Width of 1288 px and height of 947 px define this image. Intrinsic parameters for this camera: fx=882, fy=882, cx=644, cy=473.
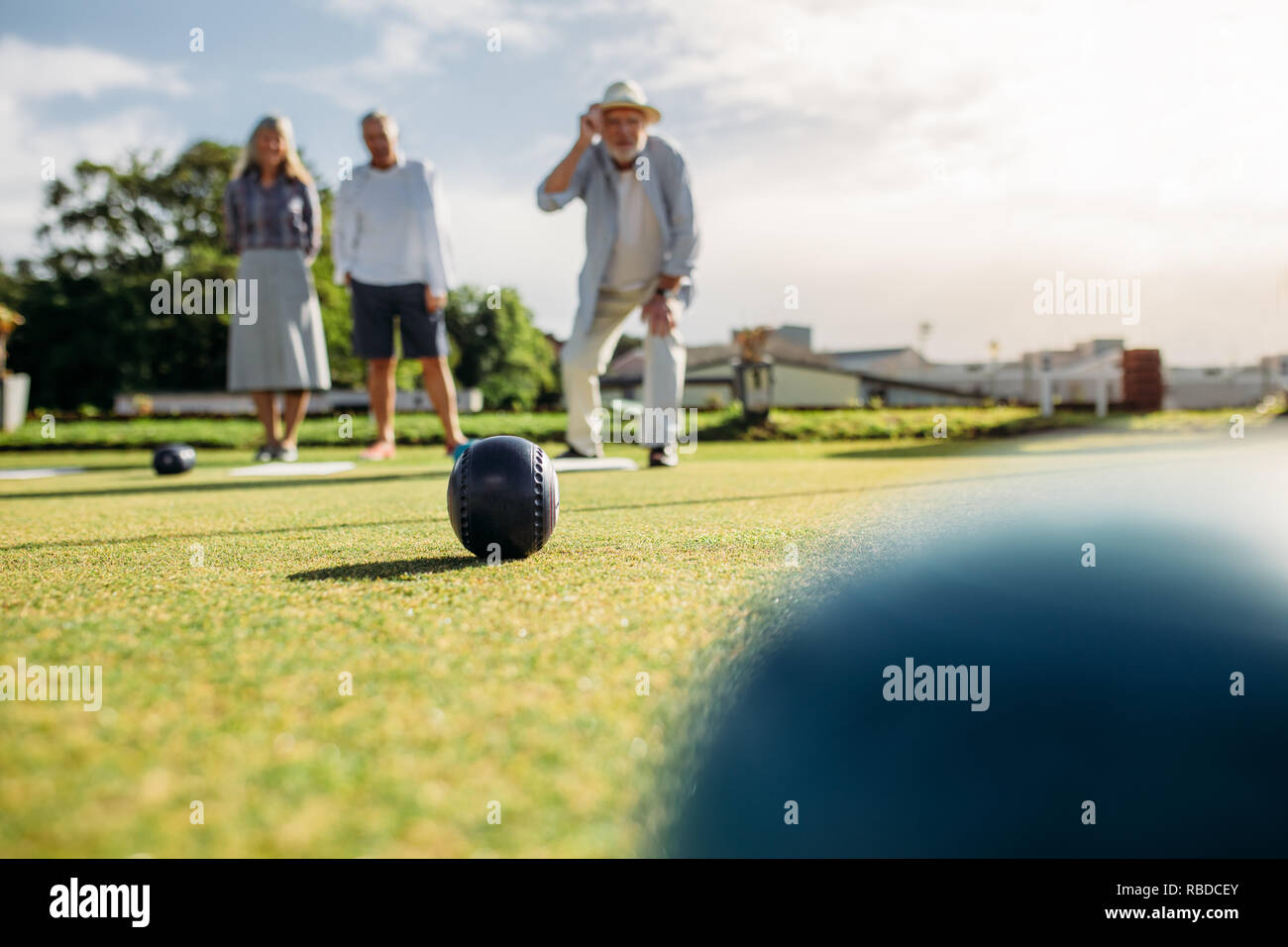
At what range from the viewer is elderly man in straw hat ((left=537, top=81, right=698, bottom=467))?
6.48 metres

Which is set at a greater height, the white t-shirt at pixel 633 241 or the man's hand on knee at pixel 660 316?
the white t-shirt at pixel 633 241

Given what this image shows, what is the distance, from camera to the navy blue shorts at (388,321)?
7.23 meters

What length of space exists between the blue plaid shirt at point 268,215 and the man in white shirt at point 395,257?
0.30 m

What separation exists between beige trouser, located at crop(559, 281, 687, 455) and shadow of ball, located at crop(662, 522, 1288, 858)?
190 inches

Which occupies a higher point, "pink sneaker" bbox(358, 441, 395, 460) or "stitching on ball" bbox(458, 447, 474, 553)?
"pink sneaker" bbox(358, 441, 395, 460)

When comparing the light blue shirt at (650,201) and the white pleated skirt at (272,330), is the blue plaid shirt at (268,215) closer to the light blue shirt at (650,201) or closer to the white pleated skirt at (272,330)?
the white pleated skirt at (272,330)

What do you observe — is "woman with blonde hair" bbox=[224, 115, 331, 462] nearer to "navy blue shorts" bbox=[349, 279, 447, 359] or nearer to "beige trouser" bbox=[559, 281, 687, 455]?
"navy blue shorts" bbox=[349, 279, 447, 359]

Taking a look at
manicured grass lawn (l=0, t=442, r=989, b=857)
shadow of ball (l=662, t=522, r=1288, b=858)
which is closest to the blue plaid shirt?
manicured grass lawn (l=0, t=442, r=989, b=857)

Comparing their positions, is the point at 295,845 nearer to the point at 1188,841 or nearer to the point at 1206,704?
the point at 1188,841

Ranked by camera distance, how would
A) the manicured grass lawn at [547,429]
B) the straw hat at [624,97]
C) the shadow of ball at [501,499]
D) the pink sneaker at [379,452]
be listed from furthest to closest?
the manicured grass lawn at [547,429]
the pink sneaker at [379,452]
the straw hat at [624,97]
the shadow of ball at [501,499]

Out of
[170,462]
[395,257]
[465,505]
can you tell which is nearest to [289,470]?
[170,462]

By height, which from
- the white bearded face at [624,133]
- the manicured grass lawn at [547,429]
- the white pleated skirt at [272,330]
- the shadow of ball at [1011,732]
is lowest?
the shadow of ball at [1011,732]

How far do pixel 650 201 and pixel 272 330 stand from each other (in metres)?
3.25

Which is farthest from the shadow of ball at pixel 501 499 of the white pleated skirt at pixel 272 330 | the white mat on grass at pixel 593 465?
the white pleated skirt at pixel 272 330
